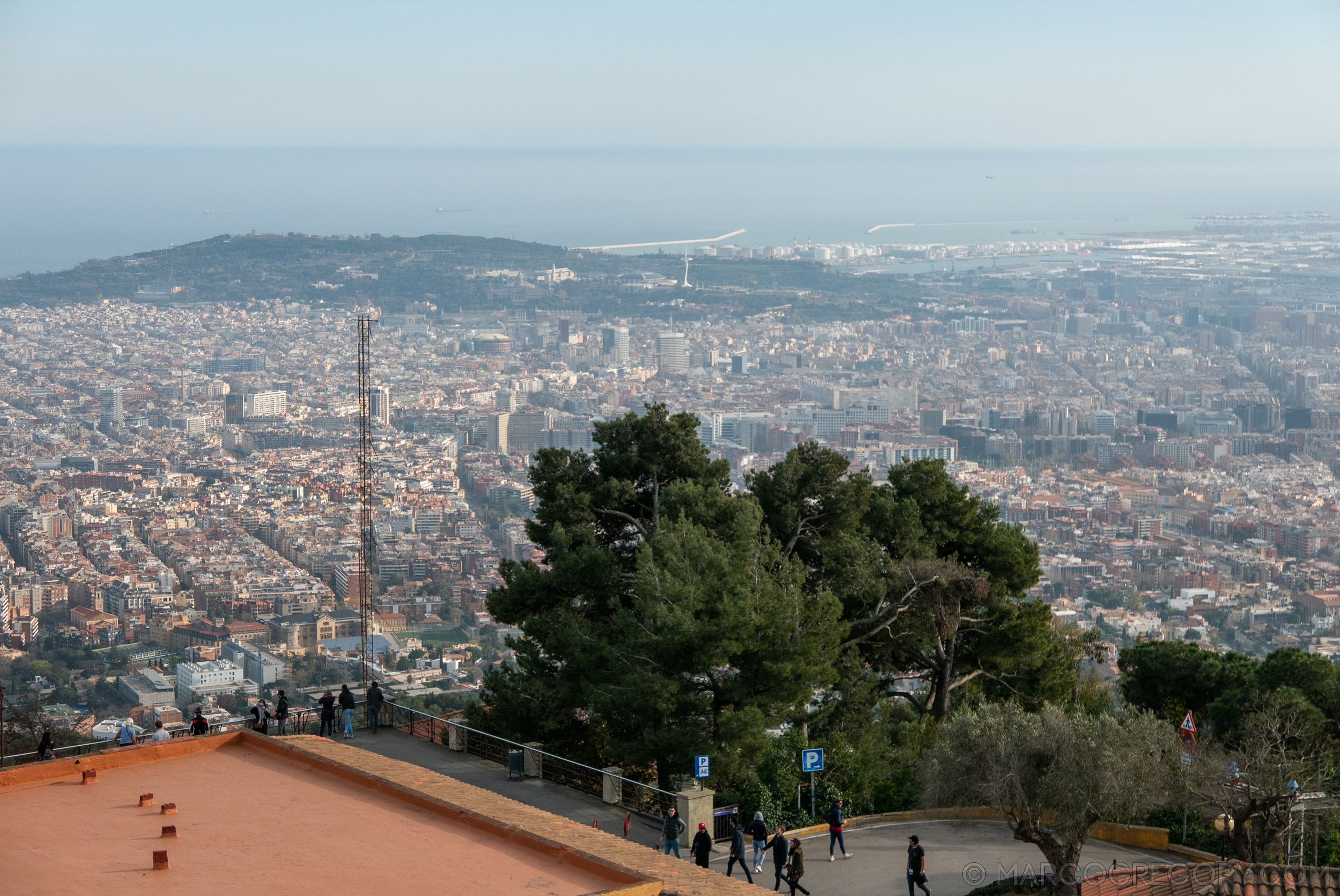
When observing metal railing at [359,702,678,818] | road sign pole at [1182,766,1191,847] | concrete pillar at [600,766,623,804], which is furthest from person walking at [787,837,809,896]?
road sign pole at [1182,766,1191,847]

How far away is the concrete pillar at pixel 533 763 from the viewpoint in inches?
496

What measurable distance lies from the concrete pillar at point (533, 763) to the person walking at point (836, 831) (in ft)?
9.19

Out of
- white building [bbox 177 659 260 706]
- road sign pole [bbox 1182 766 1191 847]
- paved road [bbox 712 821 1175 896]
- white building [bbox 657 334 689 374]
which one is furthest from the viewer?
white building [bbox 657 334 689 374]

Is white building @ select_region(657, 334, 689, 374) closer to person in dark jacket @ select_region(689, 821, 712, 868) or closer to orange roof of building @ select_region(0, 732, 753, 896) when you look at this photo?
person in dark jacket @ select_region(689, 821, 712, 868)

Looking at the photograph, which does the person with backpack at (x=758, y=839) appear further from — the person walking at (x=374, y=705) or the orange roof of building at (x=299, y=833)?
the person walking at (x=374, y=705)

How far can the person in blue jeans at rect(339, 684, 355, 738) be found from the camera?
44.8 feet

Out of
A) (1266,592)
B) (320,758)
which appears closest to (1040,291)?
(1266,592)

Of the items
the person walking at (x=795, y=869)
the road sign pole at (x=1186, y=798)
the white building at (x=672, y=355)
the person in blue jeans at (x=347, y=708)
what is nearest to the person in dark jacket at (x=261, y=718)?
the person in blue jeans at (x=347, y=708)

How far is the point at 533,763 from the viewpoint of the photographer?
1266cm

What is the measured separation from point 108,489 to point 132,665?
32479 mm

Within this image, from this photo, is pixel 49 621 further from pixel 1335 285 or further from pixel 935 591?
pixel 1335 285

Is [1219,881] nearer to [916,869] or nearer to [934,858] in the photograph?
[916,869]

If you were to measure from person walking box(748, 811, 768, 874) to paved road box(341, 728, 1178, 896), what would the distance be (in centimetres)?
9

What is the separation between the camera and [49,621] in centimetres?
4478
